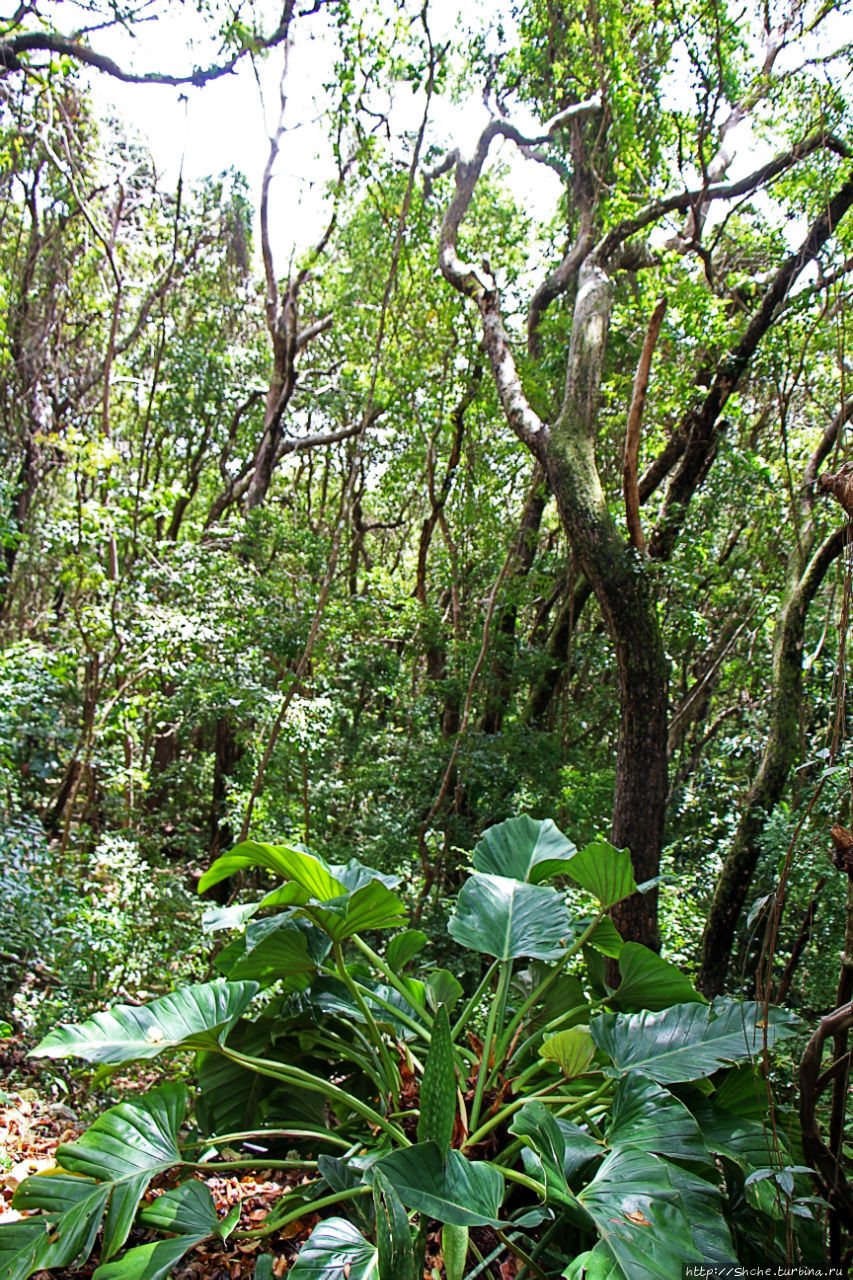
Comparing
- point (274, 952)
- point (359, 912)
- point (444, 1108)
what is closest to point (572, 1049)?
point (444, 1108)

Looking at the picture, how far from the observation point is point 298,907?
4.55ft

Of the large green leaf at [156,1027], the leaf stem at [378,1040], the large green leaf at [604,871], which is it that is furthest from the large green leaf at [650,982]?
the large green leaf at [156,1027]

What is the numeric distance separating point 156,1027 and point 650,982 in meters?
0.93

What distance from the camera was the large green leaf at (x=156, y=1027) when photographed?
1.24 m

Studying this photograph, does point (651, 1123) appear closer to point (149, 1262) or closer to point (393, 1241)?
point (393, 1241)

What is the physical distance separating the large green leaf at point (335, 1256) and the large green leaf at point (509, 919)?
490 millimetres

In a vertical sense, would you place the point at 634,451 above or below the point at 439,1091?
above

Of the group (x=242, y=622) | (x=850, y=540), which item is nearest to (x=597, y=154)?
(x=242, y=622)

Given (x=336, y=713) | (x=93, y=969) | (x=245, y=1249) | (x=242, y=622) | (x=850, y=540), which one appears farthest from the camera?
(x=336, y=713)

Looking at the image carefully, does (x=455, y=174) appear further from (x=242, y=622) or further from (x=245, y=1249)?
(x=245, y=1249)

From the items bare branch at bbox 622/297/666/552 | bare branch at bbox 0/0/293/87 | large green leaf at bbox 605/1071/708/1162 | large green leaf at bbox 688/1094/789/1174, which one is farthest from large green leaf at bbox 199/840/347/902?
bare branch at bbox 0/0/293/87

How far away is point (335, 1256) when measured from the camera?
1.02m

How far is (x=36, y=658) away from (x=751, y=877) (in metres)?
3.95

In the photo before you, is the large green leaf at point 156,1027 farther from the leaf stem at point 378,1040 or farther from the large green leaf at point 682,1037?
the large green leaf at point 682,1037
